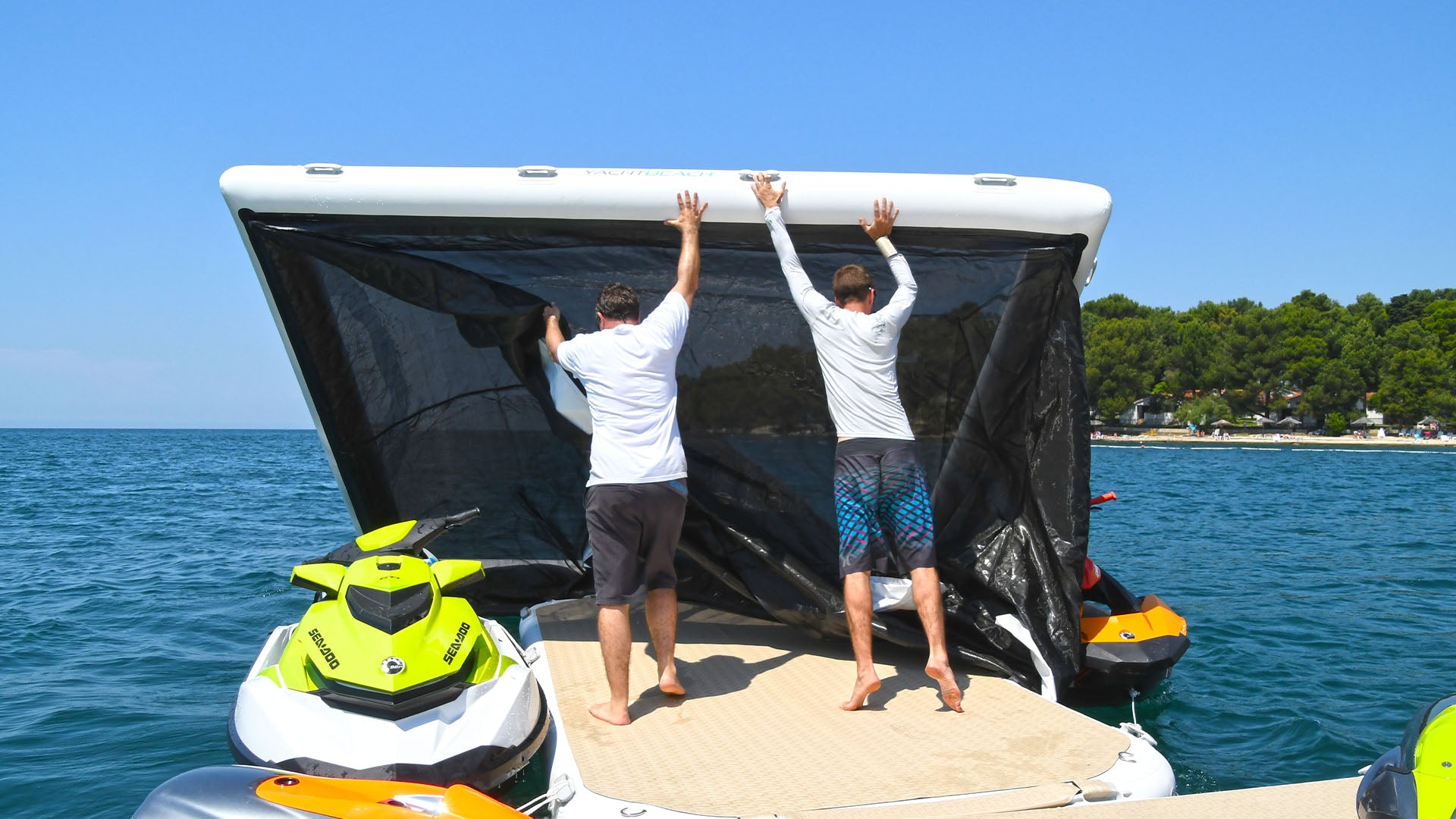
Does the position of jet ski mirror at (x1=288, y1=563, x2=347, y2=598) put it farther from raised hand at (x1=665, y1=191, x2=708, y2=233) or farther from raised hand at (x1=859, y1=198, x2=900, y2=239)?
raised hand at (x1=859, y1=198, x2=900, y2=239)

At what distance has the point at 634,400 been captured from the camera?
13.0ft

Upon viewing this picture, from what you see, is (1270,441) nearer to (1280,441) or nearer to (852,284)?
(1280,441)

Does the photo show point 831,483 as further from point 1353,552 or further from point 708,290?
point 1353,552

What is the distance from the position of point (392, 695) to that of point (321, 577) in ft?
3.04

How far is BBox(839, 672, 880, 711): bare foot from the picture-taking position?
4098 mm

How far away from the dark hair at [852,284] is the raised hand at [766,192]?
0.46m

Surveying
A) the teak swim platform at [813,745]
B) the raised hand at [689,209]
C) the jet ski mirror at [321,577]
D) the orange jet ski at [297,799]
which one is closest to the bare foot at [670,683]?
the teak swim platform at [813,745]

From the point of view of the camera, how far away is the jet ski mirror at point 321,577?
157 inches

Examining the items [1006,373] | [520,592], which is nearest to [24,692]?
[520,592]

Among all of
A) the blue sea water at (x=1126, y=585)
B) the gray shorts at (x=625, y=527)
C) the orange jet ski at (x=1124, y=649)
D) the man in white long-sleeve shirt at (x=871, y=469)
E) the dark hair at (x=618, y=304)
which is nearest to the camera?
the gray shorts at (x=625, y=527)

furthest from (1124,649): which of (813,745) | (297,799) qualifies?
(297,799)

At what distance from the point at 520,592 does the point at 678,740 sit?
256 cm

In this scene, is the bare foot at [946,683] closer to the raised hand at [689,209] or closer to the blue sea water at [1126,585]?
the blue sea water at [1126,585]

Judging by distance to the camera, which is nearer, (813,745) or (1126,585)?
(813,745)
